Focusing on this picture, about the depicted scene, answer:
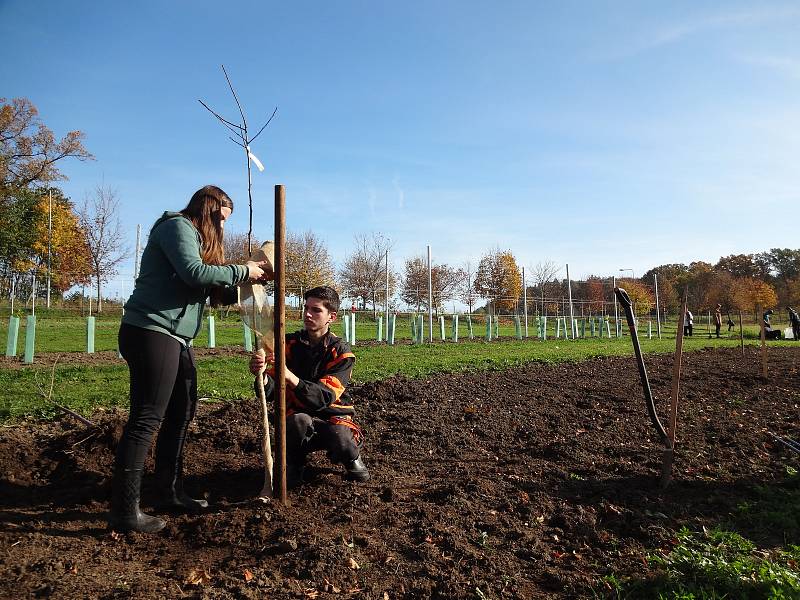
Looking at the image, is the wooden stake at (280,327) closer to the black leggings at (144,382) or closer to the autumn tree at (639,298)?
the black leggings at (144,382)

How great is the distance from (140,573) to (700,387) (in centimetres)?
823

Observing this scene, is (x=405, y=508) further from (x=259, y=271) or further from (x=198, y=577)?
(x=259, y=271)

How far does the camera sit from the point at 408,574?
2.46 m

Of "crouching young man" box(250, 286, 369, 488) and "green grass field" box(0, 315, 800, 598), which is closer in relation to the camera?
"green grass field" box(0, 315, 800, 598)

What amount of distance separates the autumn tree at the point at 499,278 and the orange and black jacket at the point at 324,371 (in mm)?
33332

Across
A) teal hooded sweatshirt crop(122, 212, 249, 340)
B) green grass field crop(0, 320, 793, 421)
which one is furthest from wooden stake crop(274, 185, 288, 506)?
green grass field crop(0, 320, 793, 421)

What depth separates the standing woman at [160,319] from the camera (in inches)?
105

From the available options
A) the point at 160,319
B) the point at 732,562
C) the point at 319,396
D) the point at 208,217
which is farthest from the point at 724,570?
the point at 208,217

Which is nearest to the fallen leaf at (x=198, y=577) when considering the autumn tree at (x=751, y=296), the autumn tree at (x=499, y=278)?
the autumn tree at (x=499, y=278)

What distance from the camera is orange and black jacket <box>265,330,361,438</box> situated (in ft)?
11.2

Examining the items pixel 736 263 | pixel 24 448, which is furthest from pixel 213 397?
pixel 736 263

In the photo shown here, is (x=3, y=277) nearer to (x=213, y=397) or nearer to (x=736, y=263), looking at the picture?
(x=213, y=397)

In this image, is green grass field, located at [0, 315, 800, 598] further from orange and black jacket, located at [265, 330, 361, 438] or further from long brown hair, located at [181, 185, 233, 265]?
long brown hair, located at [181, 185, 233, 265]

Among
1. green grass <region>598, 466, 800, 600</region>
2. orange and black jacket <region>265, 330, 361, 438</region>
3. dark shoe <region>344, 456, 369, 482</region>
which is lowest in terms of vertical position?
green grass <region>598, 466, 800, 600</region>
